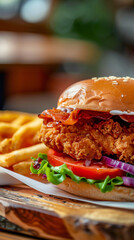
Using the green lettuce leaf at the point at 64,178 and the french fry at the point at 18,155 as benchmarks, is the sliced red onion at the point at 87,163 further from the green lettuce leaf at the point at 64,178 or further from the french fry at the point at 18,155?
the french fry at the point at 18,155

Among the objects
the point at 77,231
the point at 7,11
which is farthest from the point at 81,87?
the point at 7,11

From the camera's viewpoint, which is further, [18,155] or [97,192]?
[18,155]

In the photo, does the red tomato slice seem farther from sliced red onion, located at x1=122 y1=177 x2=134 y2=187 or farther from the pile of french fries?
the pile of french fries

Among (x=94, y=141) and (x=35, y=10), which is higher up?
(x=35, y=10)

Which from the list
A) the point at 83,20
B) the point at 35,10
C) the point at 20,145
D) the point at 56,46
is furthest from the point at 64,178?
the point at 83,20

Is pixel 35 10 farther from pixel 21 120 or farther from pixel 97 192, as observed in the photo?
pixel 97 192

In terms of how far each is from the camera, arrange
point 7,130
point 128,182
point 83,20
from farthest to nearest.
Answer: point 83,20, point 7,130, point 128,182

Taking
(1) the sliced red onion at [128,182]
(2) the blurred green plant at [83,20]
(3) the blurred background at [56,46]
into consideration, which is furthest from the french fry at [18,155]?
(2) the blurred green plant at [83,20]

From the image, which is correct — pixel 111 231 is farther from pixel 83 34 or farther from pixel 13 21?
pixel 83 34

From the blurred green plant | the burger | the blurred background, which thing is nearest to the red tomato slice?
the burger
